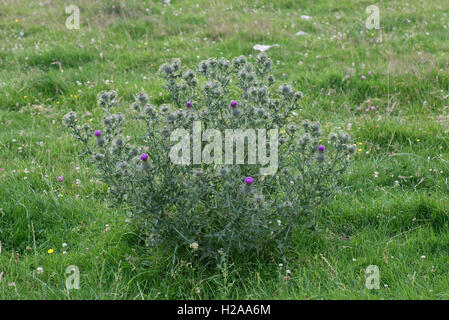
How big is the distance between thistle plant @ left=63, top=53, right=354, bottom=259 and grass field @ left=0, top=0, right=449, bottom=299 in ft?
0.71

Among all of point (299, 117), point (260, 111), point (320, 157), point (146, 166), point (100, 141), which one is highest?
point (260, 111)

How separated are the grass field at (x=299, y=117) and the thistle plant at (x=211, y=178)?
22 cm

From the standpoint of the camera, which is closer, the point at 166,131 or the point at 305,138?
the point at 166,131

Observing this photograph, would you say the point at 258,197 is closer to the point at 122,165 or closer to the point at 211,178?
the point at 211,178

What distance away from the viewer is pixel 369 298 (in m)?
3.10

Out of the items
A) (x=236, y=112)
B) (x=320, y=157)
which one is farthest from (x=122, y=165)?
(x=320, y=157)

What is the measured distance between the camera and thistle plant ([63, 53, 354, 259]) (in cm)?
335

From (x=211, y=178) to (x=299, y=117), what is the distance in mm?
3061

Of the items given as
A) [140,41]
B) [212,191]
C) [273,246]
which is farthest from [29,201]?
[140,41]

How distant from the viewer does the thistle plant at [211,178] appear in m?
3.35

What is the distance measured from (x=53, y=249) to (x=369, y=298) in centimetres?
257

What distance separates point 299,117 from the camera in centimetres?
629

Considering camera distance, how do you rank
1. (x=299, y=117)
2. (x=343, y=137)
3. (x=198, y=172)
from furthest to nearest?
(x=299, y=117) → (x=343, y=137) → (x=198, y=172)

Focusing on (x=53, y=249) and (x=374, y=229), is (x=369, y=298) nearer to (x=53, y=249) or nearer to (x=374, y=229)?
(x=374, y=229)
